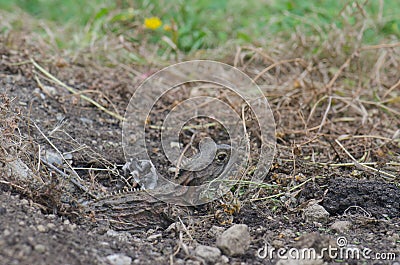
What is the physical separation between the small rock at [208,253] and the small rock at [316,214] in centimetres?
46

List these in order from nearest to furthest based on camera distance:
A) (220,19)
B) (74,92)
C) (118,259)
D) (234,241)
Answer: (118,259) → (234,241) → (74,92) → (220,19)

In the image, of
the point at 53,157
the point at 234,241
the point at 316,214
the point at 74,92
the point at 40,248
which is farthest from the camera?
the point at 74,92

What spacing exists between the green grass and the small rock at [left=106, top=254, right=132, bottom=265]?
2.51m

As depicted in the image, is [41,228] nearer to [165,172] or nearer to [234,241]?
[234,241]

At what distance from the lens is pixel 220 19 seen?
15.1 feet

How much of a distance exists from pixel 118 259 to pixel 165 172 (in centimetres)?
76

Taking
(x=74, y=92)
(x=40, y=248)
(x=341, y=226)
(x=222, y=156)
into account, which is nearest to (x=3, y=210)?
(x=40, y=248)

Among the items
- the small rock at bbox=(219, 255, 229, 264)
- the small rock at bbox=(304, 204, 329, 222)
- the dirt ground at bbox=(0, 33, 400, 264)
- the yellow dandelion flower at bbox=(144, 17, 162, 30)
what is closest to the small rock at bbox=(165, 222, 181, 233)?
the dirt ground at bbox=(0, 33, 400, 264)

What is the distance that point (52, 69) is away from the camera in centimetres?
328

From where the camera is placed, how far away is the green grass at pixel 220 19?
414cm

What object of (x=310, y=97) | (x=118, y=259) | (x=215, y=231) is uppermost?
(x=118, y=259)

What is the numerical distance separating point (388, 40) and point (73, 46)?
233 centimetres

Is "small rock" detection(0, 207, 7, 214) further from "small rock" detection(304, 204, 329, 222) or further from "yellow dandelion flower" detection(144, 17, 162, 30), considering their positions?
"yellow dandelion flower" detection(144, 17, 162, 30)

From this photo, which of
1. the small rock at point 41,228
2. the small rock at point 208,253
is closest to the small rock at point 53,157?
the small rock at point 41,228
